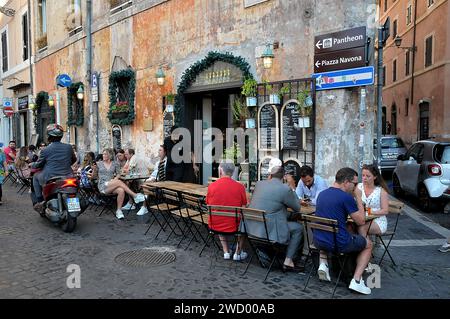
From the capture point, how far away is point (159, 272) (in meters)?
4.89

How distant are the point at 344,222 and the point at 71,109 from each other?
1319cm

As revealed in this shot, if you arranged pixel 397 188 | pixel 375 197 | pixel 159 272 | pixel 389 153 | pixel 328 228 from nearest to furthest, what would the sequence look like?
pixel 328 228 → pixel 159 272 → pixel 375 197 → pixel 397 188 → pixel 389 153

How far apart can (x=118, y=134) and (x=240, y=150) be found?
17.2ft

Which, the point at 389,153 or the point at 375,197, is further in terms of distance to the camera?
the point at 389,153

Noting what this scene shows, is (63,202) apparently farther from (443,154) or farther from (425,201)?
(443,154)

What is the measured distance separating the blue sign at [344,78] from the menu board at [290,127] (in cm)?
62

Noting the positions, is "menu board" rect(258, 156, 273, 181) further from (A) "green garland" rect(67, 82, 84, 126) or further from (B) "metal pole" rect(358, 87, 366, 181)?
(A) "green garland" rect(67, 82, 84, 126)

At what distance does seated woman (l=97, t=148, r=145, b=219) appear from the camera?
820 centimetres

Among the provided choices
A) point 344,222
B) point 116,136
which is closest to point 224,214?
point 344,222

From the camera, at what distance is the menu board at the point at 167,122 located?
10.4 metres

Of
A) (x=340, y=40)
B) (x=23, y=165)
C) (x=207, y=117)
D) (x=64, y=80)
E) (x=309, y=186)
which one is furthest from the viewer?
(x=64, y=80)

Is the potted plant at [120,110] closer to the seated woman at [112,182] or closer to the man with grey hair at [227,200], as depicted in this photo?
the seated woman at [112,182]

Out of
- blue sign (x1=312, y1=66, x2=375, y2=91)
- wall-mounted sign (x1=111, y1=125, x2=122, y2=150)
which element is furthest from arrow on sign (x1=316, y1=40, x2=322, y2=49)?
wall-mounted sign (x1=111, y1=125, x2=122, y2=150)
